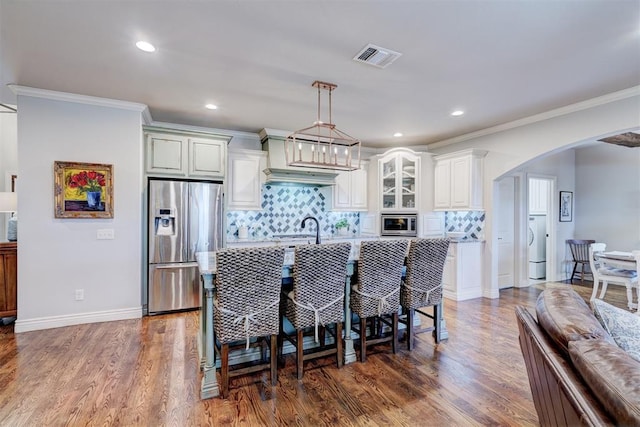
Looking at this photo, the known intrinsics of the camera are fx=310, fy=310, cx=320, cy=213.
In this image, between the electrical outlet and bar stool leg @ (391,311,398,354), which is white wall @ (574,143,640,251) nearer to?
bar stool leg @ (391,311,398,354)

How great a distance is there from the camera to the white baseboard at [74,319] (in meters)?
3.39

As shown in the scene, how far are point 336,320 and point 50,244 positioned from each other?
3342mm

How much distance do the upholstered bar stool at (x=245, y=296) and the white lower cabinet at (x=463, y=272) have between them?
3468 mm

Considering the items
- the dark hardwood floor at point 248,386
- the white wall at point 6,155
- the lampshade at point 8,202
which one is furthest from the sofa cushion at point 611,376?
the white wall at point 6,155

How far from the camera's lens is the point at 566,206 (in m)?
6.30

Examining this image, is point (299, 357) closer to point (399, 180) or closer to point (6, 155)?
point (399, 180)

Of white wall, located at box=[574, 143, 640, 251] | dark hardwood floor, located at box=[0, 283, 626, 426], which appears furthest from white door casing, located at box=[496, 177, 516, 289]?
dark hardwood floor, located at box=[0, 283, 626, 426]

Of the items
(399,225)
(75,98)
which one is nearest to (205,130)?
(75,98)

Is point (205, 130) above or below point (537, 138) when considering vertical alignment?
Result: above

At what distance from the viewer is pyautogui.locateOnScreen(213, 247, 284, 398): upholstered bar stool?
2100 millimetres

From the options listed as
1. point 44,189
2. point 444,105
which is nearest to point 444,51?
point 444,105

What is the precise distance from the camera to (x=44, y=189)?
3.47m

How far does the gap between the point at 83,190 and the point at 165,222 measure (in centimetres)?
93

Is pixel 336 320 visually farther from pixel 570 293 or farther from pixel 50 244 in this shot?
pixel 50 244
